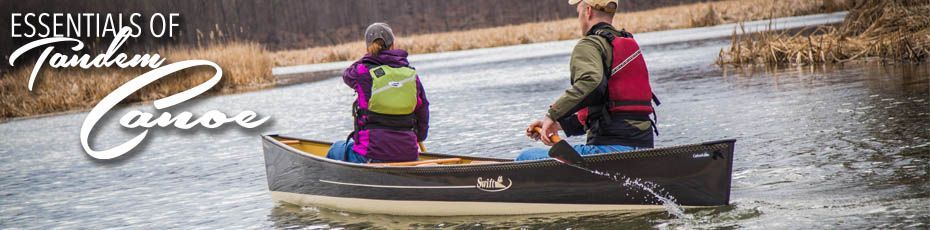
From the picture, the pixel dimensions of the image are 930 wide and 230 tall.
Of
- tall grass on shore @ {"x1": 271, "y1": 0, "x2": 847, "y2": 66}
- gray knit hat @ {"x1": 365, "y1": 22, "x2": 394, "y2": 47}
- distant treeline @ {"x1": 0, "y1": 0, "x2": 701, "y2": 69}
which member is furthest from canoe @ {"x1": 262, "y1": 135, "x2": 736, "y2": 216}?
distant treeline @ {"x1": 0, "y1": 0, "x2": 701, "y2": 69}

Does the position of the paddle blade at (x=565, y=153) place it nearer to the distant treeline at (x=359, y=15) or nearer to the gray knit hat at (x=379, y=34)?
the gray knit hat at (x=379, y=34)

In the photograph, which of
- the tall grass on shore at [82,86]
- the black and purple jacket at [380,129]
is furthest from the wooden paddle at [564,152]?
the tall grass on shore at [82,86]

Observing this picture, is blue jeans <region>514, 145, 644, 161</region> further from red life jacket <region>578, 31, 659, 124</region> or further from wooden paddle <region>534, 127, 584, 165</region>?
red life jacket <region>578, 31, 659, 124</region>

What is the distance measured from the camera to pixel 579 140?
10.5 m

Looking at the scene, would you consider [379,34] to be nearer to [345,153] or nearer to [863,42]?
[345,153]

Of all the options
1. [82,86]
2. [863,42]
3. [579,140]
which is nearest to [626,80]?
[579,140]

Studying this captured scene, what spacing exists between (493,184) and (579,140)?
387 cm

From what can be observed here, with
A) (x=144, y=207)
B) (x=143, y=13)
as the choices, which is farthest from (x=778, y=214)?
(x=143, y=13)

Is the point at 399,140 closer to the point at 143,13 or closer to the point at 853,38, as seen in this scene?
the point at 853,38

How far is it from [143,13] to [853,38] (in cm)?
2570

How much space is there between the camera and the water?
654 cm

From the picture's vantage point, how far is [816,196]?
6.65 metres

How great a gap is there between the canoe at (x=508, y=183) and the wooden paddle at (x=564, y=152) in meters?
0.06

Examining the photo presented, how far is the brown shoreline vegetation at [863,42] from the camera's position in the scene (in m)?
15.3
